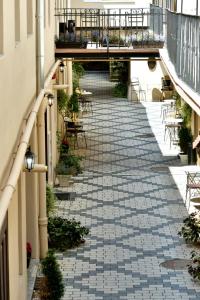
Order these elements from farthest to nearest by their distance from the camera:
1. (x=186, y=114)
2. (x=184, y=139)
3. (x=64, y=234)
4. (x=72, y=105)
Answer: (x=72, y=105), (x=186, y=114), (x=184, y=139), (x=64, y=234)

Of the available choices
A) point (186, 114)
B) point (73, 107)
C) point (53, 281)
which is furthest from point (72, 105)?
point (53, 281)

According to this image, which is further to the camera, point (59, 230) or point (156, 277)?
point (59, 230)

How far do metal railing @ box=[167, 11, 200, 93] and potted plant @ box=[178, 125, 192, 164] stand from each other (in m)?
2.79

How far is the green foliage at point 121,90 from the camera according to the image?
40.6 meters

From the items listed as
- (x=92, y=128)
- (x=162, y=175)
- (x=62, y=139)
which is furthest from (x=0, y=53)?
(x=92, y=128)

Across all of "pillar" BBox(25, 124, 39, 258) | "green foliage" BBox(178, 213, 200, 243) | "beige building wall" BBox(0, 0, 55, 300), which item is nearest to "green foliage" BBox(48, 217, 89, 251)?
"beige building wall" BBox(0, 0, 55, 300)

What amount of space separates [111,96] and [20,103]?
95.6 ft

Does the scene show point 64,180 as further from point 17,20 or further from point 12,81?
point 12,81

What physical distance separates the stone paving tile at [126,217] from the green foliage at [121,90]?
695cm

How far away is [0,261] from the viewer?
9.83 m

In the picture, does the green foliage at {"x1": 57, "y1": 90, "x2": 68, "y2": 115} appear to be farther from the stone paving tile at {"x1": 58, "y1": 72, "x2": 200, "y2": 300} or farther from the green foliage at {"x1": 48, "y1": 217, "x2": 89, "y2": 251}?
the green foliage at {"x1": 48, "y1": 217, "x2": 89, "y2": 251}

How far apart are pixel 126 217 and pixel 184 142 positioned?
700 cm

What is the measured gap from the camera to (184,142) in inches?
1042

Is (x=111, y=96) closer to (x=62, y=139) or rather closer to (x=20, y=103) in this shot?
(x=62, y=139)
